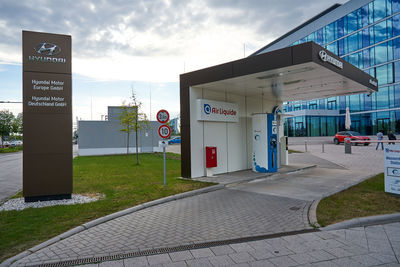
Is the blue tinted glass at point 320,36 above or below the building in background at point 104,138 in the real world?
above

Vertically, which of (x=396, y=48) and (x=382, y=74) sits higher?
(x=396, y=48)

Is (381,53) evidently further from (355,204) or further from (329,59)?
(355,204)

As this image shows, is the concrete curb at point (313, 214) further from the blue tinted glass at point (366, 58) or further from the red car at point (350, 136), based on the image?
the blue tinted glass at point (366, 58)

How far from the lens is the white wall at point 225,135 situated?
1100 cm

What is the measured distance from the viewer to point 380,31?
3644 cm

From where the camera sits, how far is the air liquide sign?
1093cm

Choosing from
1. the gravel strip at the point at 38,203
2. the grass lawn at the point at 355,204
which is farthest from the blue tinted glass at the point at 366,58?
the gravel strip at the point at 38,203

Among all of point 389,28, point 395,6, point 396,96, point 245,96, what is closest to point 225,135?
point 245,96

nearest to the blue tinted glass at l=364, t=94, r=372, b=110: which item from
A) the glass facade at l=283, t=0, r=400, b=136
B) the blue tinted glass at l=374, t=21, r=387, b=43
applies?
the glass facade at l=283, t=0, r=400, b=136

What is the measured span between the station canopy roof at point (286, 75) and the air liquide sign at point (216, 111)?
63cm

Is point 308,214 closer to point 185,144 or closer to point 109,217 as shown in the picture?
point 109,217

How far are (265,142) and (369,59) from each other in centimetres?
3527

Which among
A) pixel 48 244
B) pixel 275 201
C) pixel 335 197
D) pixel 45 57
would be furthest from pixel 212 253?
pixel 45 57

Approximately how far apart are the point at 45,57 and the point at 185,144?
18.0 ft
